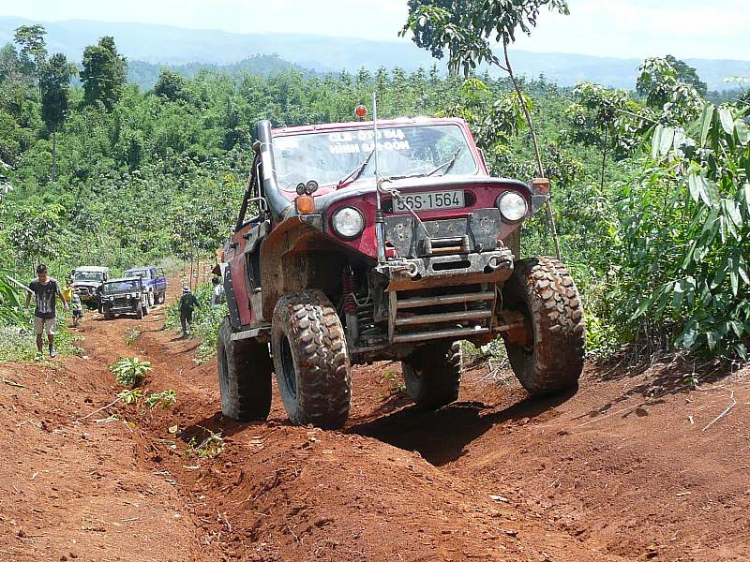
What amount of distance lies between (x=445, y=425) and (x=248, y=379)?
6.52 feet

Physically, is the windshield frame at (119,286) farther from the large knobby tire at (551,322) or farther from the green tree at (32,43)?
the green tree at (32,43)

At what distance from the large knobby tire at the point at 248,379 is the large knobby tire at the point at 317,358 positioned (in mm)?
1978

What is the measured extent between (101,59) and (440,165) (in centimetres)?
7766

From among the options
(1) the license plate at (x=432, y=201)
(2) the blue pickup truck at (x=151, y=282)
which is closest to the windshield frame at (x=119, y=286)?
(2) the blue pickup truck at (x=151, y=282)

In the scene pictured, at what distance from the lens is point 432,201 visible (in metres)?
7.03

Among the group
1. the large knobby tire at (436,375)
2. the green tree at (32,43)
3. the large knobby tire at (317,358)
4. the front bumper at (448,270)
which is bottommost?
the large knobby tire at (436,375)

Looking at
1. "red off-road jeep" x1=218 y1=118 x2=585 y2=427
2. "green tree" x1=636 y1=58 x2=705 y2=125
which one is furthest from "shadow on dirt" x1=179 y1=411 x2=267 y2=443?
"green tree" x1=636 y1=58 x2=705 y2=125

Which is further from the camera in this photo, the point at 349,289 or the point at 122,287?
the point at 122,287

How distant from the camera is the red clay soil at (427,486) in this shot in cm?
483

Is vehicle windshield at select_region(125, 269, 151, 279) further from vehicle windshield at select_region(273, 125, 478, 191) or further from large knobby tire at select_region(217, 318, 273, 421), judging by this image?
vehicle windshield at select_region(273, 125, 478, 191)

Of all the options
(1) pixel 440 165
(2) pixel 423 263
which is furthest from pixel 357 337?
(1) pixel 440 165

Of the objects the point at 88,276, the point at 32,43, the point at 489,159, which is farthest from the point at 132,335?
the point at 32,43

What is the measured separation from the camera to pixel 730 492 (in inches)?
197

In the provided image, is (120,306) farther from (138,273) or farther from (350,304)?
→ (350,304)
